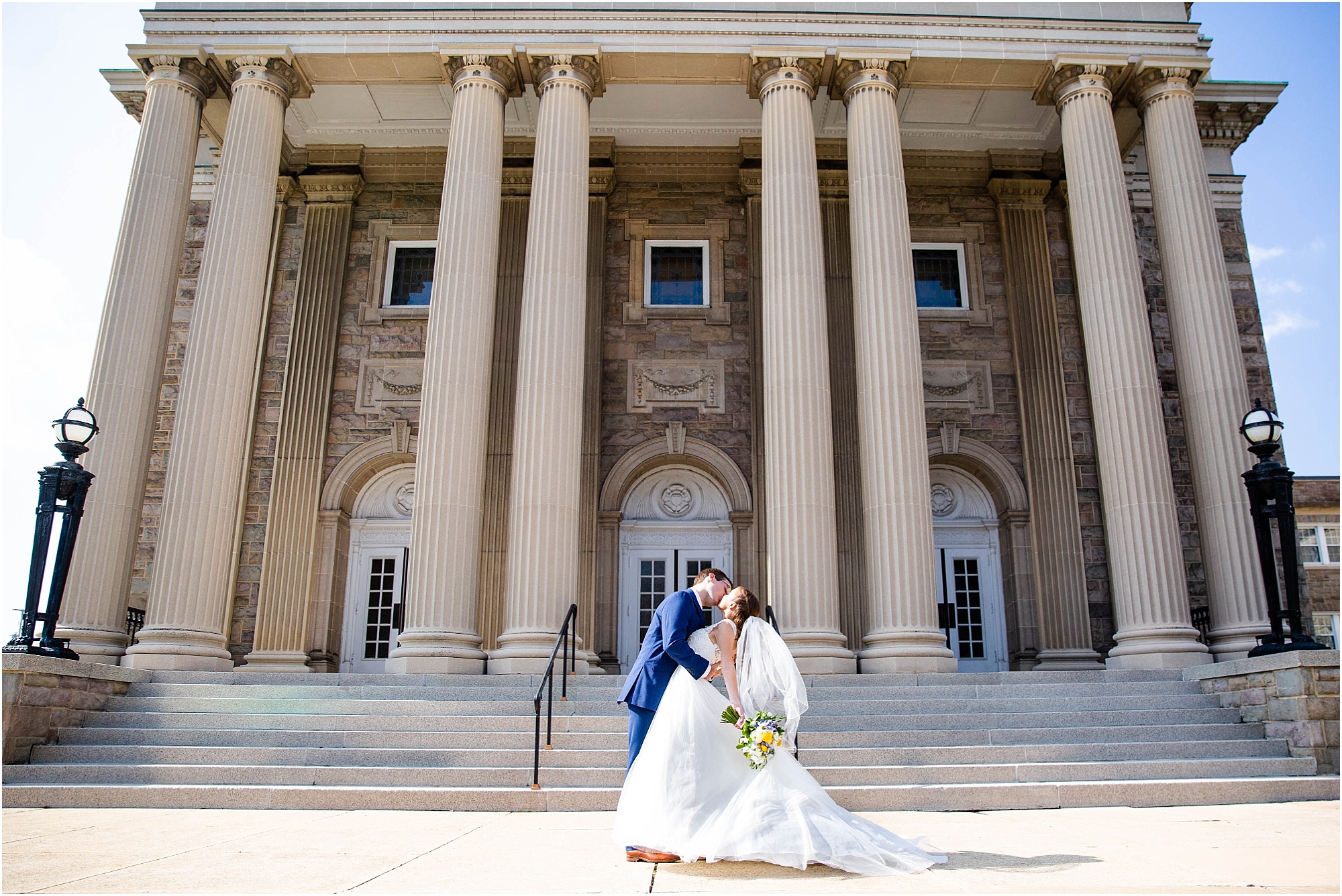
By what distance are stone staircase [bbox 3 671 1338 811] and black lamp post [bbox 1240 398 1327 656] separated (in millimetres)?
1128

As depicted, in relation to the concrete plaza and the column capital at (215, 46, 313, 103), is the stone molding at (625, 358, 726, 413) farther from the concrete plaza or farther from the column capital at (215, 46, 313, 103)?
the concrete plaza

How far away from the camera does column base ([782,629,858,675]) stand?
41.0 feet

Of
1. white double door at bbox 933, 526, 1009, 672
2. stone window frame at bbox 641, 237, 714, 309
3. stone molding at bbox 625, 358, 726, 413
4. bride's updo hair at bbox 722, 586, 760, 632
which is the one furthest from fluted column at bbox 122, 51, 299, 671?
white double door at bbox 933, 526, 1009, 672

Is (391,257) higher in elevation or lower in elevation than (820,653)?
higher

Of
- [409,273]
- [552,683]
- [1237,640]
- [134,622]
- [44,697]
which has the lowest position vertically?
[44,697]

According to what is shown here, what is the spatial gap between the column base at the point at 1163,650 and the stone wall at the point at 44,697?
13.1 m

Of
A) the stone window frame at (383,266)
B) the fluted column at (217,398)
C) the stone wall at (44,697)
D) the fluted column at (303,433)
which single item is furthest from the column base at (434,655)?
the stone window frame at (383,266)

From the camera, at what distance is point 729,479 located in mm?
18000

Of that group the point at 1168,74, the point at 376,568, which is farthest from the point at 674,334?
the point at 1168,74

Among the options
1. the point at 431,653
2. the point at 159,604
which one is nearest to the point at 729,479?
the point at 431,653

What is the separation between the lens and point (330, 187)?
19.3 meters

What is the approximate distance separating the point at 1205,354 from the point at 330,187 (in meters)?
16.4

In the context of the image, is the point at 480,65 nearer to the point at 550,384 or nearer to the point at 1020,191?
the point at 550,384

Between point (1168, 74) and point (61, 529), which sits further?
point (1168, 74)
